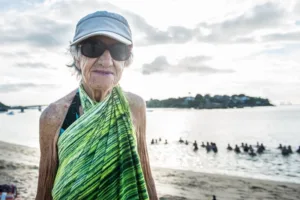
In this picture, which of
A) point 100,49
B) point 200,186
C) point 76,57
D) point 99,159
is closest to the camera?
point 99,159

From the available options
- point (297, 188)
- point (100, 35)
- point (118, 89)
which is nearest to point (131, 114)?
point (118, 89)

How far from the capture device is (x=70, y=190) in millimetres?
1443

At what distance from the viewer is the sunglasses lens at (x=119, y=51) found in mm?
1559

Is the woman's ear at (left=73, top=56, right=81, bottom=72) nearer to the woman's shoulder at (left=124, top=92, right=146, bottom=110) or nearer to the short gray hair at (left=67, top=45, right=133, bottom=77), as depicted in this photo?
the short gray hair at (left=67, top=45, right=133, bottom=77)

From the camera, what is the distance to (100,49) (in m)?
1.54

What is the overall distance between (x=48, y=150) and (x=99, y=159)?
303 millimetres

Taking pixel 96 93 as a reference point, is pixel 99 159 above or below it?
below

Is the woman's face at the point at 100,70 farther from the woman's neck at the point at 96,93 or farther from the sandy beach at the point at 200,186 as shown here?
the sandy beach at the point at 200,186

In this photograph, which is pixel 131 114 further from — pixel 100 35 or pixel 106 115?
pixel 100 35

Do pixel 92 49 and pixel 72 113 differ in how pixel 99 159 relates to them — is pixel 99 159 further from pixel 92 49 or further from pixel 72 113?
pixel 92 49

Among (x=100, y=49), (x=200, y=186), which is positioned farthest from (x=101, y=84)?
(x=200, y=186)

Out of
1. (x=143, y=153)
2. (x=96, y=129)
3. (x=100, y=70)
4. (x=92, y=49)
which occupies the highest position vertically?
(x=92, y=49)

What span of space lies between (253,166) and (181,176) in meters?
9.33

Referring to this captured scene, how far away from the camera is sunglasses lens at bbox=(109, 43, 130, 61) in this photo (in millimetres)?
1559
